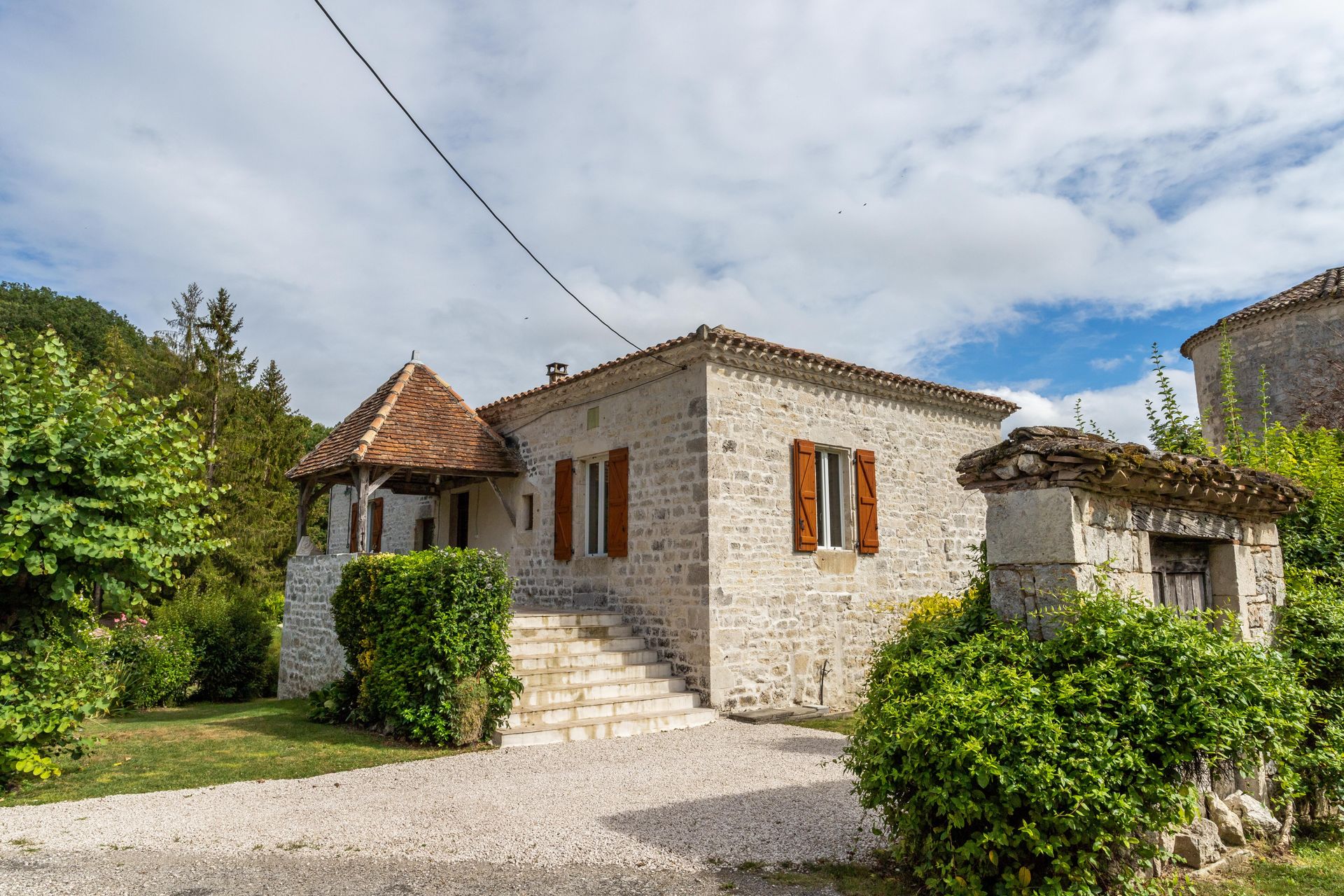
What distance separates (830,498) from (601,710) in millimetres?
4754

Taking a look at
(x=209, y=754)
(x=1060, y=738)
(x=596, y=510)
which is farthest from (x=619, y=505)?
(x=1060, y=738)

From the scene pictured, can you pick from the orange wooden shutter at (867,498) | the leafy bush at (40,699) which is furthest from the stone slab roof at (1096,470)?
the leafy bush at (40,699)

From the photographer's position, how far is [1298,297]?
15.7m

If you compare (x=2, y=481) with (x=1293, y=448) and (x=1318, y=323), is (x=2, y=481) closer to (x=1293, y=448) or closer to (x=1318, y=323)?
(x=1293, y=448)

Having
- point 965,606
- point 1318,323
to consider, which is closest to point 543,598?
point 965,606

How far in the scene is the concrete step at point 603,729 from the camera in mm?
8078

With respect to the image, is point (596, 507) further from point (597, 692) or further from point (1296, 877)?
point (1296, 877)

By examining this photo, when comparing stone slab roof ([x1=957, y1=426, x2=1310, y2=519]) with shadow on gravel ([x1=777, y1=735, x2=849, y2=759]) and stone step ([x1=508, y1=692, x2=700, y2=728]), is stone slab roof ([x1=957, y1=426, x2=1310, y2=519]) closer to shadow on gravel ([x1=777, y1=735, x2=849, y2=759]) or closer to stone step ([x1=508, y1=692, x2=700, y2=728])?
shadow on gravel ([x1=777, y1=735, x2=849, y2=759])

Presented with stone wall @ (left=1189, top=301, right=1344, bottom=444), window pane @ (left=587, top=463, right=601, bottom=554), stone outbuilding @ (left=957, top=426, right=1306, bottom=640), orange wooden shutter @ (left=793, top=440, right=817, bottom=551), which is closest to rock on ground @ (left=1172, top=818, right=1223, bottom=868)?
stone outbuilding @ (left=957, top=426, right=1306, bottom=640)

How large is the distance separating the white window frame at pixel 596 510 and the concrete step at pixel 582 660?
1997mm

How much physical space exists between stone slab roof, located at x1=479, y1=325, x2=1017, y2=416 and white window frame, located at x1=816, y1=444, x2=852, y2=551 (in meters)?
1.18

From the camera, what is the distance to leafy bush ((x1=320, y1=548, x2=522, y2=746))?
26.1ft

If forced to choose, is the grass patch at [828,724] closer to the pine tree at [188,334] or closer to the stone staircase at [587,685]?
the stone staircase at [587,685]

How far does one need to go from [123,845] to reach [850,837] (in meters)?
4.37
